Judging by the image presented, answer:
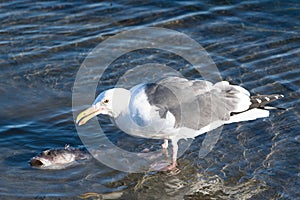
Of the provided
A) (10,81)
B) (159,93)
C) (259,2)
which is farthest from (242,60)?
(10,81)

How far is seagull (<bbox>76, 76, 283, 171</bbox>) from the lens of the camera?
7075 millimetres

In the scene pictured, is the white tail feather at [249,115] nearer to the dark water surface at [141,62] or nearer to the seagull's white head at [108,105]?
the dark water surface at [141,62]

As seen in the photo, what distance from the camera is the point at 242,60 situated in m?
9.68

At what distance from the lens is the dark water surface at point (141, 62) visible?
709 centimetres

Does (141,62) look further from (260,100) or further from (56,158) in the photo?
(56,158)

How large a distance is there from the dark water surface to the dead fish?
8 cm

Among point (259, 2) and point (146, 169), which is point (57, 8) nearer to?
point (259, 2)

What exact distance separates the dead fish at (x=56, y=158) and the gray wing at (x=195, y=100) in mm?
1206

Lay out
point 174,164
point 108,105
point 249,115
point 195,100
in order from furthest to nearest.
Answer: point 249,115 < point 174,164 < point 195,100 < point 108,105

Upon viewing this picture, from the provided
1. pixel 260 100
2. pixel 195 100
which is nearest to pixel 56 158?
pixel 195 100

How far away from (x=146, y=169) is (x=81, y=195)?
1.00 meters

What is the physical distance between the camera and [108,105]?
7082 mm

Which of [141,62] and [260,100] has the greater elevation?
[141,62]

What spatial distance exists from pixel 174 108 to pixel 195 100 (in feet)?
1.07
